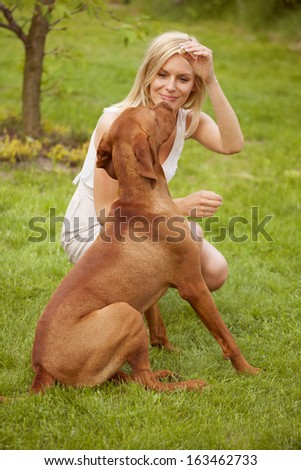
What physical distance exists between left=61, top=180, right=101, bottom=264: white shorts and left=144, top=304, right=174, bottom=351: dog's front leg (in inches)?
25.5

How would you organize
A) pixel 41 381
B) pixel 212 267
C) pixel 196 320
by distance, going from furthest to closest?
1. pixel 196 320
2. pixel 212 267
3. pixel 41 381

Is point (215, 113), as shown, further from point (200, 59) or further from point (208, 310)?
point (208, 310)

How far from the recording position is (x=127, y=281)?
3.61 metres

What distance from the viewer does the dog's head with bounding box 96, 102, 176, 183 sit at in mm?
3537

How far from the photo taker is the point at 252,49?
15547mm

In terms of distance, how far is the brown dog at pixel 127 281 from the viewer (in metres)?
3.41

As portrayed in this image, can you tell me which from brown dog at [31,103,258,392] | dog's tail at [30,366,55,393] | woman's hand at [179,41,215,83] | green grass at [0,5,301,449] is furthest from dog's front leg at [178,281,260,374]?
woman's hand at [179,41,215,83]

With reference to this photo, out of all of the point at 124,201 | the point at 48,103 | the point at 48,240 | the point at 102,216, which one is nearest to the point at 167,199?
the point at 124,201

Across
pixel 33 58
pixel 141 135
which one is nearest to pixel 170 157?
pixel 141 135

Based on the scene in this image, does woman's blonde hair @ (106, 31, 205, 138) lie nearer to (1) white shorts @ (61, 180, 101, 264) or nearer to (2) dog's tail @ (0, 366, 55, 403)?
(1) white shorts @ (61, 180, 101, 264)

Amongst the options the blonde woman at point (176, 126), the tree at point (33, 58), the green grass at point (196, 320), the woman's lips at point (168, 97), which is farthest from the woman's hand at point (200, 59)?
the tree at point (33, 58)

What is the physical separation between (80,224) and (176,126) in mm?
919

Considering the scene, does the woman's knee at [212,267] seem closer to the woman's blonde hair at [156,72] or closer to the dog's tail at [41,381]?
the woman's blonde hair at [156,72]

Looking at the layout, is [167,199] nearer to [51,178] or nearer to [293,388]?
[293,388]
